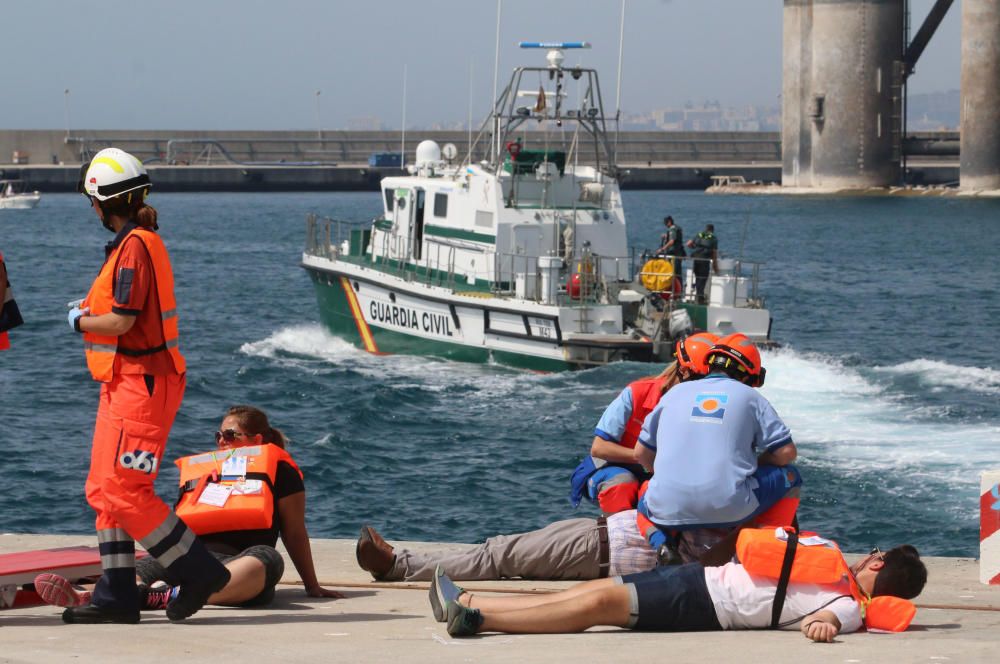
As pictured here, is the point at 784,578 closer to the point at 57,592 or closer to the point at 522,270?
the point at 57,592

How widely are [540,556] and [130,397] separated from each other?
6.91 feet

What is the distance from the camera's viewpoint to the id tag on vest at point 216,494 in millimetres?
5988

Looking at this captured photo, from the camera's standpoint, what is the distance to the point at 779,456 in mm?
5754

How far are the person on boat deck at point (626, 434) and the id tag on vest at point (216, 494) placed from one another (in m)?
1.52

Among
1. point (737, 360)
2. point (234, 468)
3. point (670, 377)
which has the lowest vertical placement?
point (234, 468)

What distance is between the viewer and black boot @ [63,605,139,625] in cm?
541

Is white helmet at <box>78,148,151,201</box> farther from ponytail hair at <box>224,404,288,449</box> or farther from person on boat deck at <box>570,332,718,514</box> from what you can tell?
person on boat deck at <box>570,332,718,514</box>

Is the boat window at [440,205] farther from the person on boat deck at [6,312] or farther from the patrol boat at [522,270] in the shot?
the person on boat deck at [6,312]

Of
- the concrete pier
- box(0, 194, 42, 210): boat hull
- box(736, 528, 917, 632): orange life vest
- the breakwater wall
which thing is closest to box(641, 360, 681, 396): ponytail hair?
box(736, 528, 917, 632): orange life vest

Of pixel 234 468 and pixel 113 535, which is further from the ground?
pixel 234 468

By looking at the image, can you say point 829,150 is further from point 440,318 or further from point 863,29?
point 440,318

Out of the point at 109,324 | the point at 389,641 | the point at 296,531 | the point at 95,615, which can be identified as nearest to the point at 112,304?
the point at 109,324

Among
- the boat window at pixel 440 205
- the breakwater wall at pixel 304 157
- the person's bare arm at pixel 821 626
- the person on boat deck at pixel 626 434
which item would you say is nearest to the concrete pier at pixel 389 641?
the person's bare arm at pixel 821 626

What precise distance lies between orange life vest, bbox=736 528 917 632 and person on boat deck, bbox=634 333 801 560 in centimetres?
33
